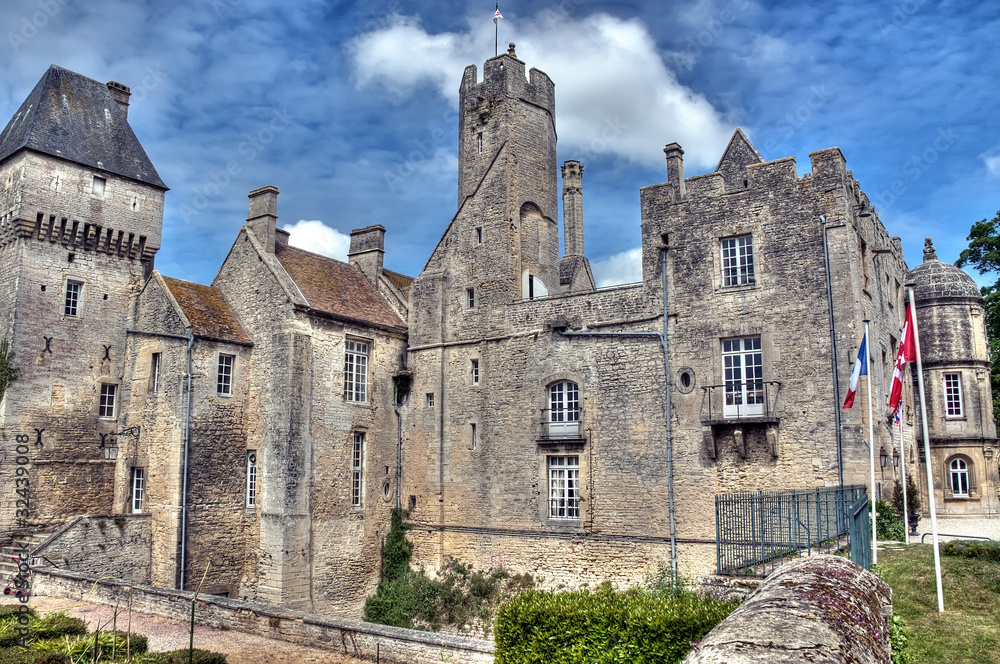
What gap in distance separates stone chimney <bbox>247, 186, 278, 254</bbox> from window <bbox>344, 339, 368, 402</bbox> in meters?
4.16

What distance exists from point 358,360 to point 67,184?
34.3 feet

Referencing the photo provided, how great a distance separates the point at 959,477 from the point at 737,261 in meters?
15.1

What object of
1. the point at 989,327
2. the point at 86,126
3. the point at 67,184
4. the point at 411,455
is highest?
the point at 86,126

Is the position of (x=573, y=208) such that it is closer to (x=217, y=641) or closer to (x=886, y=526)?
(x=886, y=526)

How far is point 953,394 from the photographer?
29.1 metres

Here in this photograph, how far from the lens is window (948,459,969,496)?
93.2 feet

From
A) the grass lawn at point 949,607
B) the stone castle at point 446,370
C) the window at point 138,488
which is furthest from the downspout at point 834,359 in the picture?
the window at point 138,488

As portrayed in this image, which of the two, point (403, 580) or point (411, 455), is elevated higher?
point (411, 455)

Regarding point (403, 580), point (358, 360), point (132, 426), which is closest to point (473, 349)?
point (358, 360)

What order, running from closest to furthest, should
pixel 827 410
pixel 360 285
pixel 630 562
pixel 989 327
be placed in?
pixel 827 410, pixel 630 562, pixel 360 285, pixel 989 327

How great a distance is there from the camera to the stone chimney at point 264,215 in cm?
2531

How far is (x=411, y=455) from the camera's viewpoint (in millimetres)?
25562

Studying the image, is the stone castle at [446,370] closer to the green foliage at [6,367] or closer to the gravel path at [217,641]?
the green foliage at [6,367]

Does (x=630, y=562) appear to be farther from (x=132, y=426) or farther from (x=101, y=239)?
(x=101, y=239)
